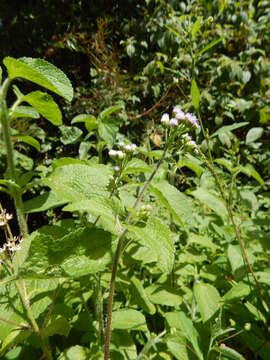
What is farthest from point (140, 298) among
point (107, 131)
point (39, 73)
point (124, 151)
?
point (39, 73)

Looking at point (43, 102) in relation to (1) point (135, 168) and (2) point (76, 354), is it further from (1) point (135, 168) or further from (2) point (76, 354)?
(2) point (76, 354)

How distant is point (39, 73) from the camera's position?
1.64ft

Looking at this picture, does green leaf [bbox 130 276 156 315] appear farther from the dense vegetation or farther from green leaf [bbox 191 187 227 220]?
green leaf [bbox 191 187 227 220]

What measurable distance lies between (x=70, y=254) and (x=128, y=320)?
362mm

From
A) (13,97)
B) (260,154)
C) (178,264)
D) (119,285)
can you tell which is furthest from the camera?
(260,154)

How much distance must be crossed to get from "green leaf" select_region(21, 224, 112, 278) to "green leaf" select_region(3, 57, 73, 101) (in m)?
0.26

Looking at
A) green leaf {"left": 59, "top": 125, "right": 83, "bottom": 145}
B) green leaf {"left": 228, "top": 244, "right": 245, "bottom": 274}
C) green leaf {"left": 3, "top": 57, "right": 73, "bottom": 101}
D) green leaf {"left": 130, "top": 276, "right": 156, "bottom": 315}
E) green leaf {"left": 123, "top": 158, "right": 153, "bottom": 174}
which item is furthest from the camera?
green leaf {"left": 59, "top": 125, "right": 83, "bottom": 145}

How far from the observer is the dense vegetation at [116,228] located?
1.98 ft

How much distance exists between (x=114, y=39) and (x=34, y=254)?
3.55m

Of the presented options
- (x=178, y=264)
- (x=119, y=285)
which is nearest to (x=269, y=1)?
(x=178, y=264)

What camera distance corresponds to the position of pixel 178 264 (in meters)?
1.24

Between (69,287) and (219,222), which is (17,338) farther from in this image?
(219,222)

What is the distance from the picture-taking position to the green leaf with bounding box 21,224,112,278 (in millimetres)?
571

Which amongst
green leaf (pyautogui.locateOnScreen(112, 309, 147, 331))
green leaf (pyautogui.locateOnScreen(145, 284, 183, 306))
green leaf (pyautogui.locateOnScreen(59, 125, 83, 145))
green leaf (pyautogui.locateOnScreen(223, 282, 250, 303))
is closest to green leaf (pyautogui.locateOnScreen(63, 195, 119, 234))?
green leaf (pyautogui.locateOnScreen(112, 309, 147, 331))
